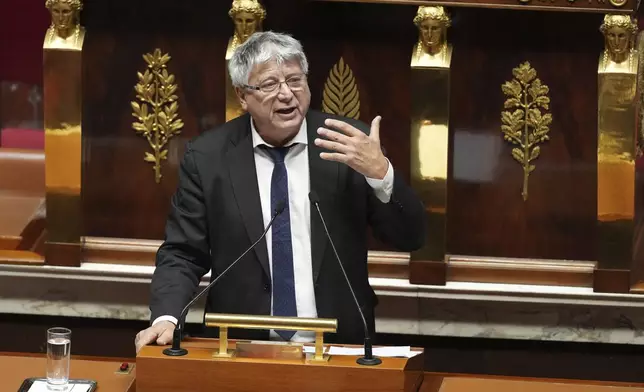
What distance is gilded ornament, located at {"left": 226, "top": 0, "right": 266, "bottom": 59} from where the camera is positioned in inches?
145

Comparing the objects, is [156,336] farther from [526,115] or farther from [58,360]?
[526,115]

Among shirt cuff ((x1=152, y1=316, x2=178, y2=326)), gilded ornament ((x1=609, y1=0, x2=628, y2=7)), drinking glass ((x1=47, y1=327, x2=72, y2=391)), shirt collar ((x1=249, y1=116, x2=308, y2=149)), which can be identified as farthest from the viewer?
gilded ornament ((x1=609, y1=0, x2=628, y2=7))

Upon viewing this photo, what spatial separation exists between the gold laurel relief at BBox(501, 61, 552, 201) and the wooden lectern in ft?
4.89

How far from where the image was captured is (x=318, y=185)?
9.37 feet

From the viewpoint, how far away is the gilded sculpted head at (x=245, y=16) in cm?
368

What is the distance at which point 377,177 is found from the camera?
8.79 feet

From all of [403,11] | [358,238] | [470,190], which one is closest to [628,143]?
[470,190]

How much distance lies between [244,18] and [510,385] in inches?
60.3

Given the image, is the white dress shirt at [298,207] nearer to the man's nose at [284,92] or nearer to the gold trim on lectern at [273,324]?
the man's nose at [284,92]

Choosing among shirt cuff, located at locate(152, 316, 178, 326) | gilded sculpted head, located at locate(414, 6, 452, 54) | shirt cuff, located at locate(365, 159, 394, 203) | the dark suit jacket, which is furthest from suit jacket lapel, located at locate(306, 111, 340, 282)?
gilded sculpted head, located at locate(414, 6, 452, 54)

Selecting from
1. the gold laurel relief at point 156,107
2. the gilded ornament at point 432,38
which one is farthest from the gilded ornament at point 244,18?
the gilded ornament at point 432,38

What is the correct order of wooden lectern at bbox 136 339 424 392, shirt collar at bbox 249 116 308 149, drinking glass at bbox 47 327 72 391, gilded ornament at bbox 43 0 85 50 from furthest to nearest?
gilded ornament at bbox 43 0 85 50
shirt collar at bbox 249 116 308 149
drinking glass at bbox 47 327 72 391
wooden lectern at bbox 136 339 424 392

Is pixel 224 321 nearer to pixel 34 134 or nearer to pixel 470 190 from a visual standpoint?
pixel 470 190

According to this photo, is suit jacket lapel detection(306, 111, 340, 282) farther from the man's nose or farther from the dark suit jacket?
the man's nose
